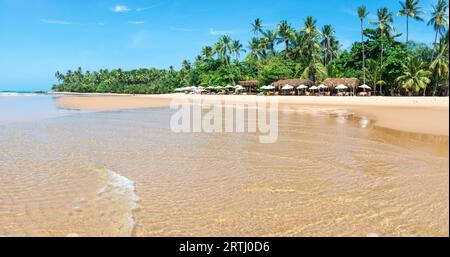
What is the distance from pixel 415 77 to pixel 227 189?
121ft

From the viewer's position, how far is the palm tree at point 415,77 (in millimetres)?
34984

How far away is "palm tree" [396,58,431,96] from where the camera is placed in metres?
35.0

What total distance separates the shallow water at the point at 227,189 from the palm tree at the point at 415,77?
2995cm

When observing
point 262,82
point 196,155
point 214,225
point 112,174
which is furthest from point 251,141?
point 262,82

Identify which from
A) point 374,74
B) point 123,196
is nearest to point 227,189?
→ point 123,196

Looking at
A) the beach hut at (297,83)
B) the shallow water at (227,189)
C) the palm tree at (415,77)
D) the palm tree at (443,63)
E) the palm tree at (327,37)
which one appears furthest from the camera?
the palm tree at (327,37)

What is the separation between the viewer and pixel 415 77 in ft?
117

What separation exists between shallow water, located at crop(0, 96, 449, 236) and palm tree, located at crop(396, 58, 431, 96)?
98.3ft

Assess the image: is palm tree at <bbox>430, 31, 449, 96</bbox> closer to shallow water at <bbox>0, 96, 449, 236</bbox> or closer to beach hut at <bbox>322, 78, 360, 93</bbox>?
shallow water at <bbox>0, 96, 449, 236</bbox>

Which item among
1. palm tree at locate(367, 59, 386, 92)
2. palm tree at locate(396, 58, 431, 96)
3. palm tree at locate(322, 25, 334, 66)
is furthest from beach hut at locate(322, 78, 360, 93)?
palm tree at locate(322, 25, 334, 66)

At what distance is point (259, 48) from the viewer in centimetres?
6675

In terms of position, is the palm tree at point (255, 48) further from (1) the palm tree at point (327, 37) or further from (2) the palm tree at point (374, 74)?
(2) the palm tree at point (374, 74)

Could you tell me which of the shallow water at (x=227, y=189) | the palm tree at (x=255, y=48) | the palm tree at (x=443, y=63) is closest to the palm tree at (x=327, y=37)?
the palm tree at (x=255, y=48)

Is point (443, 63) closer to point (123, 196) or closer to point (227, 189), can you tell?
point (227, 189)
